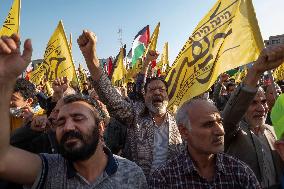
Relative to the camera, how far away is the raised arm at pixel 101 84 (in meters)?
3.11

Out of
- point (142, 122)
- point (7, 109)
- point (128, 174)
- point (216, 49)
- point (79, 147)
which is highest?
point (216, 49)

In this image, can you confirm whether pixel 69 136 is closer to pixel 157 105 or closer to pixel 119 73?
pixel 157 105

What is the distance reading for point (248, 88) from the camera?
277 centimetres

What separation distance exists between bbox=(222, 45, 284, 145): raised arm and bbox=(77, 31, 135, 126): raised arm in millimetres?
1005

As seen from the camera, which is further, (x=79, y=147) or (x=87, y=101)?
(x=87, y=101)

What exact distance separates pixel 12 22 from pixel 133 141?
11.2 ft

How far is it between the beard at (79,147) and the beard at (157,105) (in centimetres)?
159

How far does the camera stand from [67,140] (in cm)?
229

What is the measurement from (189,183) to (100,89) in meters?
1.23

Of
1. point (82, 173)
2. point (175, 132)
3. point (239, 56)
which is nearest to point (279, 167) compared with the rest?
point (175, 132)

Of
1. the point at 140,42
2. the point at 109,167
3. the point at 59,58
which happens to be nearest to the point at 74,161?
the point at 109,167

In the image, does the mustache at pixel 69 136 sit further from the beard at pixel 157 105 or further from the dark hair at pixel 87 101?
the beard at pixel 157 105

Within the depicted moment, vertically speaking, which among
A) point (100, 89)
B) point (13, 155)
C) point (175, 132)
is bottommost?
point (13, 155)

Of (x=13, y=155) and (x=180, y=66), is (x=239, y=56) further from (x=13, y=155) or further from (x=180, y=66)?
(x=13, y=155)
